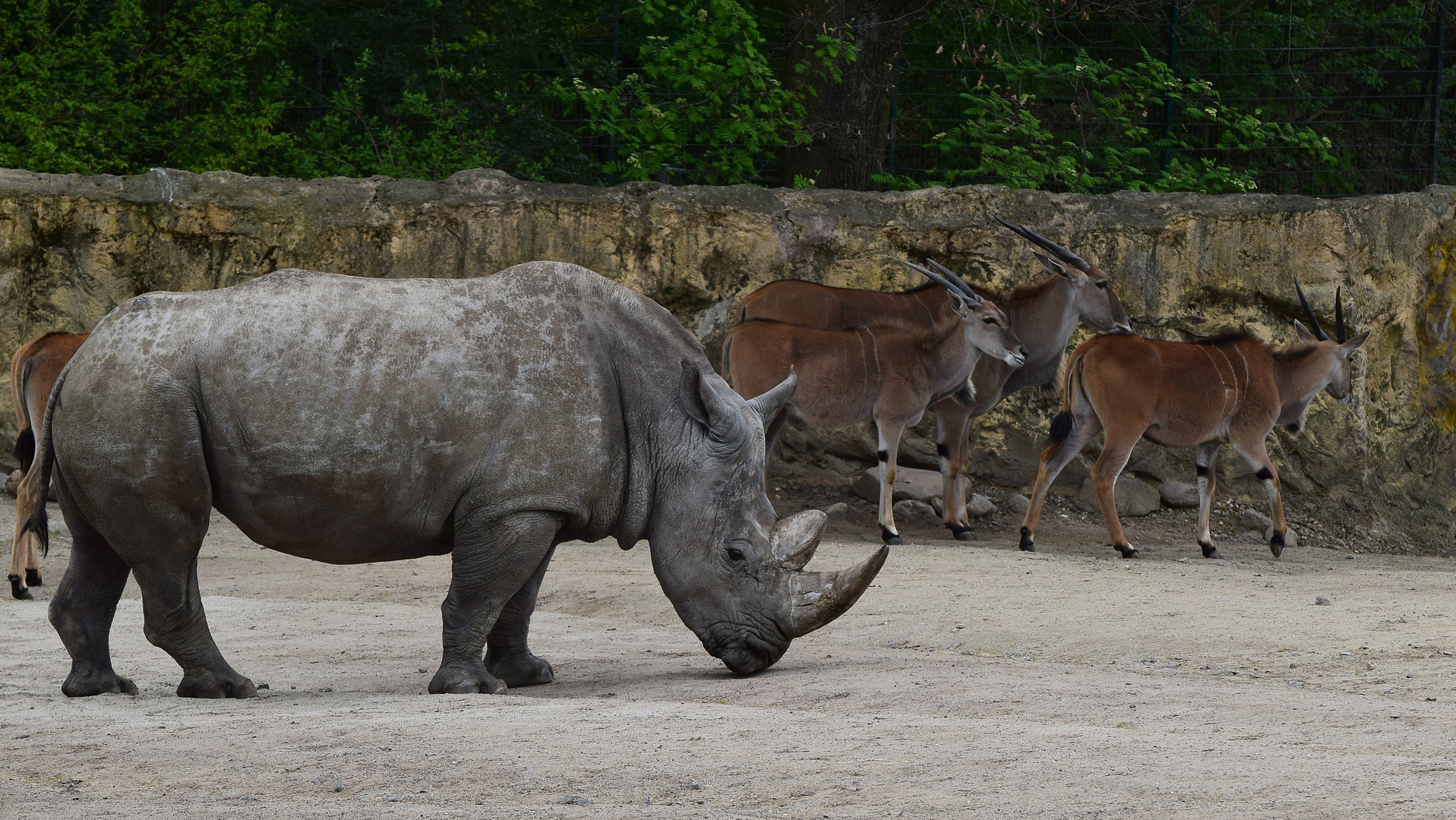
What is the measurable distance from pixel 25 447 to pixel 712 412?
554 cm

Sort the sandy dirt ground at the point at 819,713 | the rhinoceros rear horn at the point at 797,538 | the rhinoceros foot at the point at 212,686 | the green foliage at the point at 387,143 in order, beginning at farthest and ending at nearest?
1. the green foliage at the point at 387,143
2. the rhinoceros rear horn at the point at 797,538
3. the rhinoceros foot at the point at 212,686
4. the sandy dirt ground at the point at 819,713

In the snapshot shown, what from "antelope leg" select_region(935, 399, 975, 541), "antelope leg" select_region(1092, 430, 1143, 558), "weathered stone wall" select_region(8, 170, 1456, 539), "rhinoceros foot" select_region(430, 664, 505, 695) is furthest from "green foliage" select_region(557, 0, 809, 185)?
"rhinoceros foot" select_region(430, 664, 505, 695)

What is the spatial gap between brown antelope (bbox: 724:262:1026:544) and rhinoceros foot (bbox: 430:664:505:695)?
598 centimetres

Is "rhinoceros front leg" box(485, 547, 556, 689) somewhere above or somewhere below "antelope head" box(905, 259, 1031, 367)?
below

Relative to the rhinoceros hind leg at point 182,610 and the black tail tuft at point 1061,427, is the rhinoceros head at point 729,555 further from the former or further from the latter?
the black tail tuft at point 1061,427

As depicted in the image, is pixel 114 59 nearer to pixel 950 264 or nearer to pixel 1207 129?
pixel 950 264

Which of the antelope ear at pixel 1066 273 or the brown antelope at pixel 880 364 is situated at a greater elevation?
the antelope ear at pixel 1066 273

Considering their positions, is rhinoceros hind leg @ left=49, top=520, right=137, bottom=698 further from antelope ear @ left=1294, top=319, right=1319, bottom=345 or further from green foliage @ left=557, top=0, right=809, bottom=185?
antelope ear @ left=1294, top=319, right=1319, bottom=345

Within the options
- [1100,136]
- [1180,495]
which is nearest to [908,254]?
[1180,495]

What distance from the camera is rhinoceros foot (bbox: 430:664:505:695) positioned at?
236 inches

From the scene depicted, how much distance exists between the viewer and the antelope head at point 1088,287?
1298cm

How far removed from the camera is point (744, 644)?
629 cm

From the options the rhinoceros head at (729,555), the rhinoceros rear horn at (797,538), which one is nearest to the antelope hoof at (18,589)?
the rhinoceros head at (729,555)

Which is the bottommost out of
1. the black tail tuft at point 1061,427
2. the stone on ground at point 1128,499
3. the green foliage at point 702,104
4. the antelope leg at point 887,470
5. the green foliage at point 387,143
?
the stone on ground at point 1128,499
